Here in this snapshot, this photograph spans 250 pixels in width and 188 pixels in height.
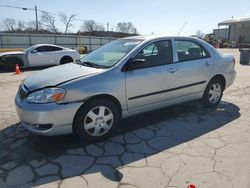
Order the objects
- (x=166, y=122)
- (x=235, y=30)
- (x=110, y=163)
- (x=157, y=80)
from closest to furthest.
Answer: (x=110, y=163) → (x=157, y=80) → (x=166, y=122) → (x=235, y=30)

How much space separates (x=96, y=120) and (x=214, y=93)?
→ 2.89 metres

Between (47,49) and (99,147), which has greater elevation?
(47,49)

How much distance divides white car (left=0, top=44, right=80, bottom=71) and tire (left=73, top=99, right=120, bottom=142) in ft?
31.2

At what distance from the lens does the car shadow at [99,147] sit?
117 inches

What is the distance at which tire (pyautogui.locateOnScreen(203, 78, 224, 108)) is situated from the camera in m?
5.19

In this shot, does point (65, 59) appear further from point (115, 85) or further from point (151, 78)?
point (115, 85)

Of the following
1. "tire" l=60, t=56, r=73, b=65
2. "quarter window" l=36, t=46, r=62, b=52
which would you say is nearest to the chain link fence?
"quarter window" l=36, t=46, r=62, b=52

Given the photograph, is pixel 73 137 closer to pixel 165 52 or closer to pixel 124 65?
pixel 124 65

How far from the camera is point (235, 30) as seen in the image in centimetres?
4959

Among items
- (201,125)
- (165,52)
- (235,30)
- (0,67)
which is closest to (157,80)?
(165,52)

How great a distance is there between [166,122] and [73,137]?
5.64ft

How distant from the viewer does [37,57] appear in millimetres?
12195

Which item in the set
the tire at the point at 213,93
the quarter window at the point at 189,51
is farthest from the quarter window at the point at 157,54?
the tire at the point at 213,93

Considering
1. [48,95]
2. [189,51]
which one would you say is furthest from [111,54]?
[189,51]
